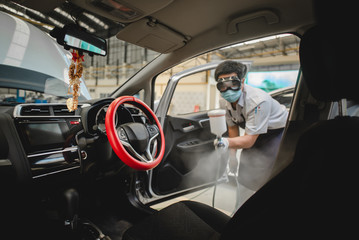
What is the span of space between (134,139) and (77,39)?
668 mm

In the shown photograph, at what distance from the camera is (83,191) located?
1.79 m

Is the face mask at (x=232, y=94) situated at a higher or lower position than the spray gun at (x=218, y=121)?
higher

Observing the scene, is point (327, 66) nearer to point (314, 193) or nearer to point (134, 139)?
point (314, 193)

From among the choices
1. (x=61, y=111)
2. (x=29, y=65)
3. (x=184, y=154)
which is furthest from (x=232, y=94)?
(x=29, y=65)

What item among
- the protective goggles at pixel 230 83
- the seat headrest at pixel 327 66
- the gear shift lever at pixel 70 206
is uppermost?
the protective goggles at pixel 230 83

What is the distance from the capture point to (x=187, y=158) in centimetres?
211

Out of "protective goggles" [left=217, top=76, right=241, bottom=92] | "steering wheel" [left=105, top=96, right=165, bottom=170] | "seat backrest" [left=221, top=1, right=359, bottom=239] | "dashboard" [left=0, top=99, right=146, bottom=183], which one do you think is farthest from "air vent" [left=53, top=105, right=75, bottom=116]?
"seat backrest" [left=221, top=1, right=359, bottom=239]

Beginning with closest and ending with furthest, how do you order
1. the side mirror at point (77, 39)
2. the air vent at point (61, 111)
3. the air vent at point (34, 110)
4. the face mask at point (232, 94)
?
the side mirror at point (77, 39) < the air vent at point (34, 110) < the air vent at point (61, 111) < the face mask at point (232, 94)

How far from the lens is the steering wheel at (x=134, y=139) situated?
949 millimetres

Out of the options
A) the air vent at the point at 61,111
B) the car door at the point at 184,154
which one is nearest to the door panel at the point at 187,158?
the car door at the point at 184,154

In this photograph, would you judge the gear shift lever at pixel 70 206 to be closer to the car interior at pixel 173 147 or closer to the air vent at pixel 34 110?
the car interior at pixel 173 147

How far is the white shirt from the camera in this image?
1793mm

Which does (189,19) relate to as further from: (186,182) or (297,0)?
(186,182)

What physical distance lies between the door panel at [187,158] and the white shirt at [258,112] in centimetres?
45
